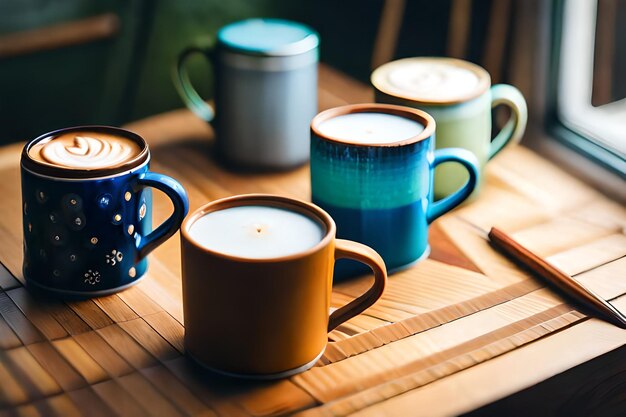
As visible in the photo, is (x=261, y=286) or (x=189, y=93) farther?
(x=189, y=93)

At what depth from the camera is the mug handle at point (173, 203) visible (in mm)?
795

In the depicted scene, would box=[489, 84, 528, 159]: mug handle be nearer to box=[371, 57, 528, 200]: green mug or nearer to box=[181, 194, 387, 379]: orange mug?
box=[371, 57, 528, 200]: green mug

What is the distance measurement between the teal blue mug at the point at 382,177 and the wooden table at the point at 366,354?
5cm

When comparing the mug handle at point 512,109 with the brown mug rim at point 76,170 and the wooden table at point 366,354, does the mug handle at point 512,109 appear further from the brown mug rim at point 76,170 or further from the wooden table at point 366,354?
the brown mug rim at point 76,170

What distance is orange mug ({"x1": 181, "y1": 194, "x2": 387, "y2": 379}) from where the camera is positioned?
2.22ft

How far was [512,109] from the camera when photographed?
1.03 m

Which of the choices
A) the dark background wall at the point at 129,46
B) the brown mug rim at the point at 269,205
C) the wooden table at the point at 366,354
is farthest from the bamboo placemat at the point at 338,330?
the dark background wall at the point at 129,46

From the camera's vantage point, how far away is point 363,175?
2.73 ft

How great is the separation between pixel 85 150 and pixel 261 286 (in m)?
0.24

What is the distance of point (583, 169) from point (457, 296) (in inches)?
12.4

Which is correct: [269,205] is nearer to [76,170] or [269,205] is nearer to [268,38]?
[76,170]

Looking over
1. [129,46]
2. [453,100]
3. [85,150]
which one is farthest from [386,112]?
[129,46]

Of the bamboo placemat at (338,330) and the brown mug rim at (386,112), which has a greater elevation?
the brown mug rim at (386,112)

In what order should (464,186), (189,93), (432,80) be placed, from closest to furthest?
(464,186) → (432,80) → (189,93)
